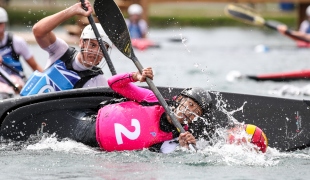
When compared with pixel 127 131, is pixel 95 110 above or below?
above

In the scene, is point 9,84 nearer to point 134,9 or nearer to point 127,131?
point 127,131

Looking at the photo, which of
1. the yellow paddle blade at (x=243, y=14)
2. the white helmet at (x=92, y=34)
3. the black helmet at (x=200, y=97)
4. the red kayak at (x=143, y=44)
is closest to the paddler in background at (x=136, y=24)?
the red kayak at (x=143, y=44)

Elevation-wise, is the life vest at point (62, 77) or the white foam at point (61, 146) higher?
the life vest at point (62, 77)

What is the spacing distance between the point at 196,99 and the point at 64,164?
1119mm

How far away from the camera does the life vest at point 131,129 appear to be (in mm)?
6523

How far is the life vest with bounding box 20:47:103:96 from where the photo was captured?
7.34 meters

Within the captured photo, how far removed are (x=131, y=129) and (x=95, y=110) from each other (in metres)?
0.62

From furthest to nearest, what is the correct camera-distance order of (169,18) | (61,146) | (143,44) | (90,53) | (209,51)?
(169,18), (209,51), (143,44), (90,53), (61,146)

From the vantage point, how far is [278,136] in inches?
288

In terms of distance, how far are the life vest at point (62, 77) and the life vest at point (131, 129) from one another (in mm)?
867

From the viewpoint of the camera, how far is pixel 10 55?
10133 millimetres

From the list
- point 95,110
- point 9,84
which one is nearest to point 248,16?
point 9,84

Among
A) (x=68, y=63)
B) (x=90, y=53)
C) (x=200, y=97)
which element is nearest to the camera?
(x=200, y=97)

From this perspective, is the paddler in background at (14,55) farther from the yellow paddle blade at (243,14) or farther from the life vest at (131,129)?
the yellow paddle blade at (243,14)
